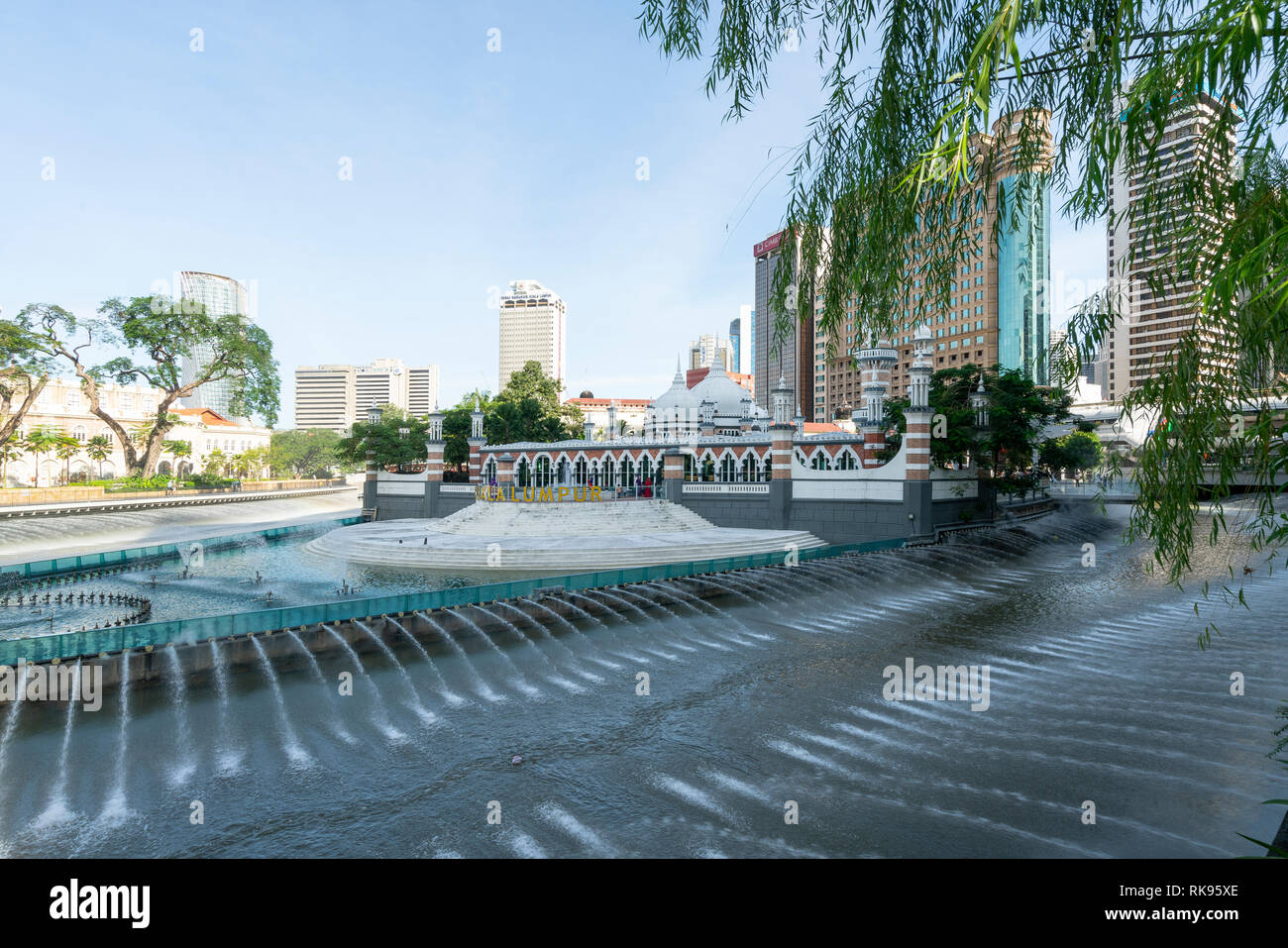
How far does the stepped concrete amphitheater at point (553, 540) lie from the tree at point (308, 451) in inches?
3667

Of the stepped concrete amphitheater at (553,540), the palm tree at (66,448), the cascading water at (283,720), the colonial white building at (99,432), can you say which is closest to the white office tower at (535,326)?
the colonial white building at (99,432)

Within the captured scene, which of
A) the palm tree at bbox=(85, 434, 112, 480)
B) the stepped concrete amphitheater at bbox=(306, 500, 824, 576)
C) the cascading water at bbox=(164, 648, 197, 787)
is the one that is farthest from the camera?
the palm tree at bbox=(85, 434, 112, 480)

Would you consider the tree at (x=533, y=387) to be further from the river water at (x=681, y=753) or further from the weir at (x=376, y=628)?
the river water at (x=681, y=753)

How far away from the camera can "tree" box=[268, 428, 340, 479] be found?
12341 cm

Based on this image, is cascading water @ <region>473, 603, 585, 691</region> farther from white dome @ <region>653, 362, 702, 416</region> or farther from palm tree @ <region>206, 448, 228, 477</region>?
palm tree @ <region>206, 448, 228, 477</region>

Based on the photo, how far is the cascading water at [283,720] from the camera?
984cm

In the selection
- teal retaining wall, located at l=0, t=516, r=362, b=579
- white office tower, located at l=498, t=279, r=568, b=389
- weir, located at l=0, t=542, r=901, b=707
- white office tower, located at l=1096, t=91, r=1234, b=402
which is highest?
white office tower, located at l=498, t=279, r=568, b=389

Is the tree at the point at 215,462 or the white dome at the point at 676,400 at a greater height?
the white dome at the point at 676,400

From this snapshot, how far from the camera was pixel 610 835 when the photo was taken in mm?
7699

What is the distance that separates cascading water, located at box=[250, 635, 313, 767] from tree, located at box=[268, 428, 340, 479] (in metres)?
116

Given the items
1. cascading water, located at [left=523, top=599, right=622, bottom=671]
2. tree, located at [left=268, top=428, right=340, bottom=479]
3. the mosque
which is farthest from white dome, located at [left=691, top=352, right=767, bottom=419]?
tree, located at [left=268, top=428, right=340, bottom=479]

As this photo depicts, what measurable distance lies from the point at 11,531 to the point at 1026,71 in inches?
2204
